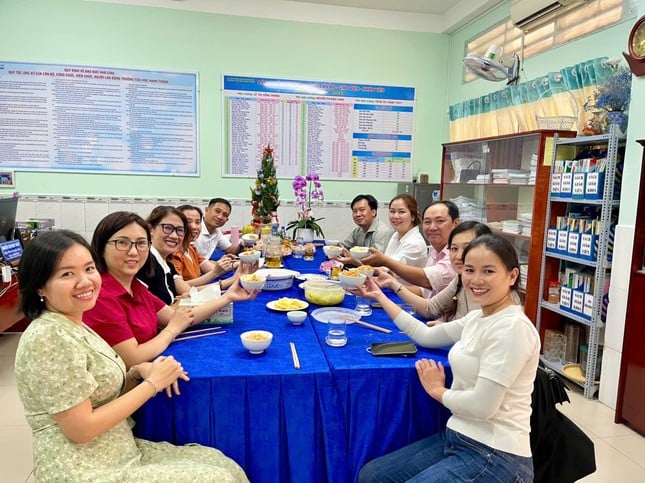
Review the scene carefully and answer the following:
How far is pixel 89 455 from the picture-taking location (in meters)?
1.20

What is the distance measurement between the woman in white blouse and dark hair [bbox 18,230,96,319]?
2.17 metres

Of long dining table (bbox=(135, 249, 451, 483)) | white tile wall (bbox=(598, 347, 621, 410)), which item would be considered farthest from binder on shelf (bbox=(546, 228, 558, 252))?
long dining table (bbox=(135, 249, 451, 483))

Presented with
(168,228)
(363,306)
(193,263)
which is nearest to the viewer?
(363,306)

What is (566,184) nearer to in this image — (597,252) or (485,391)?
(597,252)

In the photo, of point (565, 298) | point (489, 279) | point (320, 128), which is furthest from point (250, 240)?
point (489, 279)

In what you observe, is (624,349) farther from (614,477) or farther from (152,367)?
(152,367)

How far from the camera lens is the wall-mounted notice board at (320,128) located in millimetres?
4949

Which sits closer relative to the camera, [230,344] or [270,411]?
[270,411]

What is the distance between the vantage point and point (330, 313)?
2010 millimetres

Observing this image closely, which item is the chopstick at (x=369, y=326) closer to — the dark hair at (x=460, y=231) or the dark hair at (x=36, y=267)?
the dark hair at (x=460, y=231)

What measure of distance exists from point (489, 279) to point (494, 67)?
A: 10.8ft

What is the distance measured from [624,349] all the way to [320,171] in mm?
3454

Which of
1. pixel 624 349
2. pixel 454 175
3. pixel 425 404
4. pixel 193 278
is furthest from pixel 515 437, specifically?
pixel 454 175

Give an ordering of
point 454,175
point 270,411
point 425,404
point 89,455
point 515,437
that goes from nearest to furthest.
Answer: point 89,455 < point 515,437 < point 270,411 < point 425,404 < point 454,175
